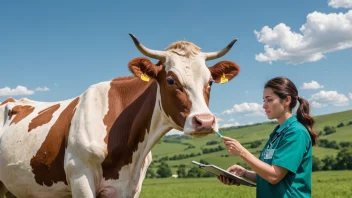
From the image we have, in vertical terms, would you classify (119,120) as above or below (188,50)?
below

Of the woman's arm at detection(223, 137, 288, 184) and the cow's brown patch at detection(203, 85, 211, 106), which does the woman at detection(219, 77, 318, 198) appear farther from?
the cow's brown patch at detection(203, 85, 211, 106)

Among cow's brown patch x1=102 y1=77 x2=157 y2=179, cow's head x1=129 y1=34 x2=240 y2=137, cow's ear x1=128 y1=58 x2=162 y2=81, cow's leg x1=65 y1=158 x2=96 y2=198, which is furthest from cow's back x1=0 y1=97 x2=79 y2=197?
cow's head x1=129 y1=34 x2=240 y2=137

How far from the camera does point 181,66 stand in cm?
564

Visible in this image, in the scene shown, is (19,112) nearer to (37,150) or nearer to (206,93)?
(37,150)

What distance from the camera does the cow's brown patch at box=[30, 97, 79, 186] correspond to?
651 centimetres

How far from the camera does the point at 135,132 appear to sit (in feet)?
20.4

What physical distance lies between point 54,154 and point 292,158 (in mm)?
4103

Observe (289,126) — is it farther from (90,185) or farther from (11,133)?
(11,133)

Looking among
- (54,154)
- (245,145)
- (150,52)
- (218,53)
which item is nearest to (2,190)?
(54,154)

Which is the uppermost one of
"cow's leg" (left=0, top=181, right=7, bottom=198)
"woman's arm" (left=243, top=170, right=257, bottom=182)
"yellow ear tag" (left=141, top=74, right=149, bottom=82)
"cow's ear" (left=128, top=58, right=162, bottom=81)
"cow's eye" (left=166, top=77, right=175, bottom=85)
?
"cow's ear" (left=128, top=58, right=162, bottom=81)

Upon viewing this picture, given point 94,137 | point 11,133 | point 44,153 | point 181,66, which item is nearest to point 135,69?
point 181,66

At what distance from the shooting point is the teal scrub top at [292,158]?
4008 millimetres

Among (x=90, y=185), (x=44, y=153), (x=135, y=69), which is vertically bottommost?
(x=90, y=185)

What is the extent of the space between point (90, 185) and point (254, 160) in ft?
9.67
